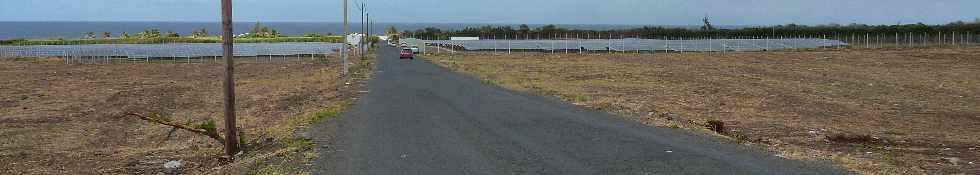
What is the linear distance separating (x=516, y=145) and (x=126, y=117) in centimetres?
1305

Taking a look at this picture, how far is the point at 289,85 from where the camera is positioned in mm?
35125

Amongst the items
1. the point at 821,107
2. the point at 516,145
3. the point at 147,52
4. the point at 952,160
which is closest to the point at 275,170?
the point at 516,145

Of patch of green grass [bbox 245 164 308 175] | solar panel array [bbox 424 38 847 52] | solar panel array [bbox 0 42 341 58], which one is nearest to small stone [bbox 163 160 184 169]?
patch of green grass [bbox 245 164 308 175]

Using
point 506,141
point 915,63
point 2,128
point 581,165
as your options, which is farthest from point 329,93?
point 915,63

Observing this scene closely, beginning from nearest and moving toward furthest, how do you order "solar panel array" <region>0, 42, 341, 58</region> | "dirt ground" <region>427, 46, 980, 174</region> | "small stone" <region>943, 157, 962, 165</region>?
"small stone" <region>943, 157, 962, 165</region>, "dirt ground" <region>427, 46, 980, 174</region>, "solar panel array" <region>0, 42, 341, 58</region>

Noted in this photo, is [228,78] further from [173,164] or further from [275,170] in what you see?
[275,170]

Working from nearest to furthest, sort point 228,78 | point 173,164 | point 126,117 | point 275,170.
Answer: point 275,170 < point 173,164 < point 228,78 < point 126,117

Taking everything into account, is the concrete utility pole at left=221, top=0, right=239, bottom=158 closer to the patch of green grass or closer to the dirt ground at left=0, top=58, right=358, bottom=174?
the dirt ground at left=0, top=58, right=358, bottom=174

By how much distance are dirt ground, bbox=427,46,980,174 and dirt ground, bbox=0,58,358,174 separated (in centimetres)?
767

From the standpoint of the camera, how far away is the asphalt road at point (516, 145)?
11.2 m

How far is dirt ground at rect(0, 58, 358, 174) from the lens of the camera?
13.5 metres

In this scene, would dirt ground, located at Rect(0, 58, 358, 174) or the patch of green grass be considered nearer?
the patch of green grass

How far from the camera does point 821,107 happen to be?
22344 millimetres

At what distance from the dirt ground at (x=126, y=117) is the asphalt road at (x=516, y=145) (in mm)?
2023
